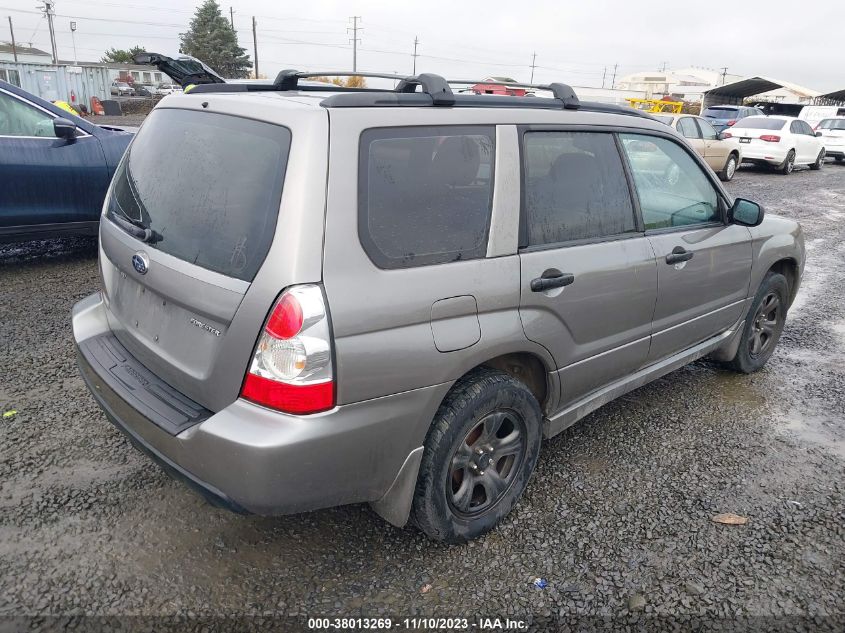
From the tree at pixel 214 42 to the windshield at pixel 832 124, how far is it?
5613 centimetres

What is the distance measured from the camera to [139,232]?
8.43 feet

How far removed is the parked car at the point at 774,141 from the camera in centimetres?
1705

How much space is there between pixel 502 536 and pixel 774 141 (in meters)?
17.7

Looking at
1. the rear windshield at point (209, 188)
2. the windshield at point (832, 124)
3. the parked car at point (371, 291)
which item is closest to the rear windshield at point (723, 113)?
the windshield at point (832, 124)

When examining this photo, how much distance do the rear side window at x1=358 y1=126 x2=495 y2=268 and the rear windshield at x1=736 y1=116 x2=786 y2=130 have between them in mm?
17856

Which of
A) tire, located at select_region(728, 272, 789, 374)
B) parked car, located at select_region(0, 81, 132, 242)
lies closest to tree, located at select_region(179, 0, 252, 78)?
parked car, located at select_region(0, 81, 132, 242)

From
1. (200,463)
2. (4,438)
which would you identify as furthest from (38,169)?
(200,463)

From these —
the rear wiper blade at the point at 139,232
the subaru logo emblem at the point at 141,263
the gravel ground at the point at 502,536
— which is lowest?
the gravel ground at the point at 502,536

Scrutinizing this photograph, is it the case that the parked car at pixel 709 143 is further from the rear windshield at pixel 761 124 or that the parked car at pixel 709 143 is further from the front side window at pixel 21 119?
the front side window at pixel 21 119

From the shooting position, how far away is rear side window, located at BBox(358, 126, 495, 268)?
2211 mm

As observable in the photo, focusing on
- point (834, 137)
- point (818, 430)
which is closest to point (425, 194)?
point (818, 430)

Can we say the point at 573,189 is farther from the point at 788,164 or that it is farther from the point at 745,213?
the point at 788,164

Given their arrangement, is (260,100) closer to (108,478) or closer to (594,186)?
(594,186)

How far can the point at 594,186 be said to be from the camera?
9.98 ft
